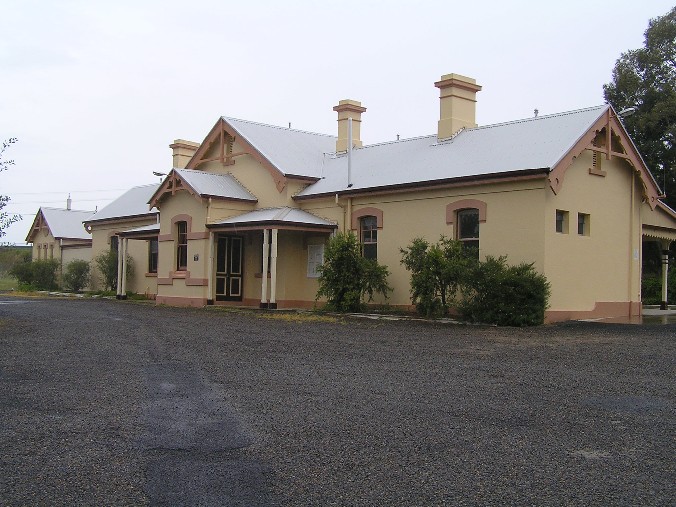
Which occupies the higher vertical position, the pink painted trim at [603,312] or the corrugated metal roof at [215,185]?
the corrugated metal roof at [215,185]

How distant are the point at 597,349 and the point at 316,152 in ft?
54.7

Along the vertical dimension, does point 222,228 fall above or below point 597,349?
above

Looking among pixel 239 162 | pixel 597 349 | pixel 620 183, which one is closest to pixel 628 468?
pixel 597 349

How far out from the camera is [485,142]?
70.8ft

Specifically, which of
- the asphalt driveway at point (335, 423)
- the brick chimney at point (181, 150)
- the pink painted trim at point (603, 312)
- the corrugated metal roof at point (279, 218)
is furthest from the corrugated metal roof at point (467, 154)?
the brick chimney at point (181, 150)

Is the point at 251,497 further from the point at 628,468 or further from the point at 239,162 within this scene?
the point at 239,162

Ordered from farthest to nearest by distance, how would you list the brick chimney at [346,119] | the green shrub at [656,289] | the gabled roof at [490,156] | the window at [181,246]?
1. the green shrub at [656,289]
2. the brick chimney at [346,119]
3. the window at [181,246]
4. the gabled roof at [490,156]

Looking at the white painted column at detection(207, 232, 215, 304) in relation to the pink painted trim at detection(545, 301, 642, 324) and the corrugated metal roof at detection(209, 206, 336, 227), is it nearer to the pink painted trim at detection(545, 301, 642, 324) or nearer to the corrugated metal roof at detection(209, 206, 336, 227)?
the corrugated metal roof at detection(209, 206, 336, 227)

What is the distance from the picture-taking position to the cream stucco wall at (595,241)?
18.9m

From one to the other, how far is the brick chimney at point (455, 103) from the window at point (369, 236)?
344 centimetres

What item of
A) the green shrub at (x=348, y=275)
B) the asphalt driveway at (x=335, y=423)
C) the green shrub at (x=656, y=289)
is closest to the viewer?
the asphalt driveway at (x=335, y=423)

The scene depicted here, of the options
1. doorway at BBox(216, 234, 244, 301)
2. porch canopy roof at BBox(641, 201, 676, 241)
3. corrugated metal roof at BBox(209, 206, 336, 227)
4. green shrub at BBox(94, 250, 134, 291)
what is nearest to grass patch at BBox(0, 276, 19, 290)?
green shrub at BBox(94, 250, 134, 291)

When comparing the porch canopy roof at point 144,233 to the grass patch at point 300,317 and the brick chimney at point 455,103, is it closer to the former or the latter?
the grass patch at point 300,317

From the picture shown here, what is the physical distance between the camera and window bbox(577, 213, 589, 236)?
20.1 meters
